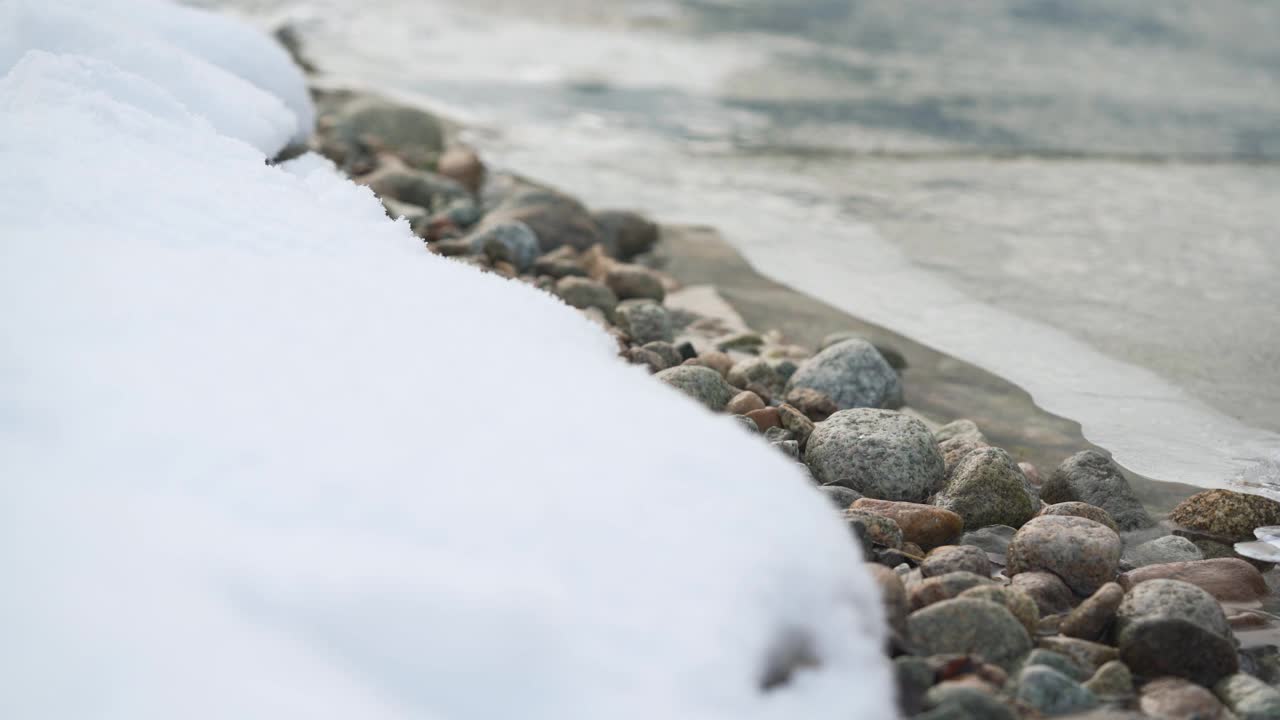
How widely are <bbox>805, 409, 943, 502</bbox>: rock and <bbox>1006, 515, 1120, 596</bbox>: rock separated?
32 cm

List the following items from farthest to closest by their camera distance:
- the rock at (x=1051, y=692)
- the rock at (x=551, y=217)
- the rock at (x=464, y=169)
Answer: the rock at (x=464, y=169)
the rock at (x=551, y=217)
the rock at (x=1051, y=692)

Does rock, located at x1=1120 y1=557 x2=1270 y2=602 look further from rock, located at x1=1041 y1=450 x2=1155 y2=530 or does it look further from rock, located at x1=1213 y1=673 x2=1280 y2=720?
rock, located at x1=1213 y1=673 x2=1280 y2=720

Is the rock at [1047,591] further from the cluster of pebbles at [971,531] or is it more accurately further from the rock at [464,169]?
the rock at [464,169]

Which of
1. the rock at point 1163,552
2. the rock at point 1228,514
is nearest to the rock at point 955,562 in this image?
the rock at point 1163,552

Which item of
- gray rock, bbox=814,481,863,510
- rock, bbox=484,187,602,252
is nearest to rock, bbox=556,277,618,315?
rock, bbox=484,187,602,252

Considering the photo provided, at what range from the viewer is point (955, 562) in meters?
2.06

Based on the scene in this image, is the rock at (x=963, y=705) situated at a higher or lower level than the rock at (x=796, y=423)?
lower

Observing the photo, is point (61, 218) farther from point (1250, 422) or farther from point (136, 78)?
point (1250, 422)

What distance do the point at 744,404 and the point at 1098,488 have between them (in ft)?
2.67

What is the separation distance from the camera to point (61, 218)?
6.75ft

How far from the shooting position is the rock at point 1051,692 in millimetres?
1683

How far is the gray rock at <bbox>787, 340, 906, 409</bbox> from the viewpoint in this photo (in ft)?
10.2

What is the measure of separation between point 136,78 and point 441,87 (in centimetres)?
411

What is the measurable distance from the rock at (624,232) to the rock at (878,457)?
77.4 inches
